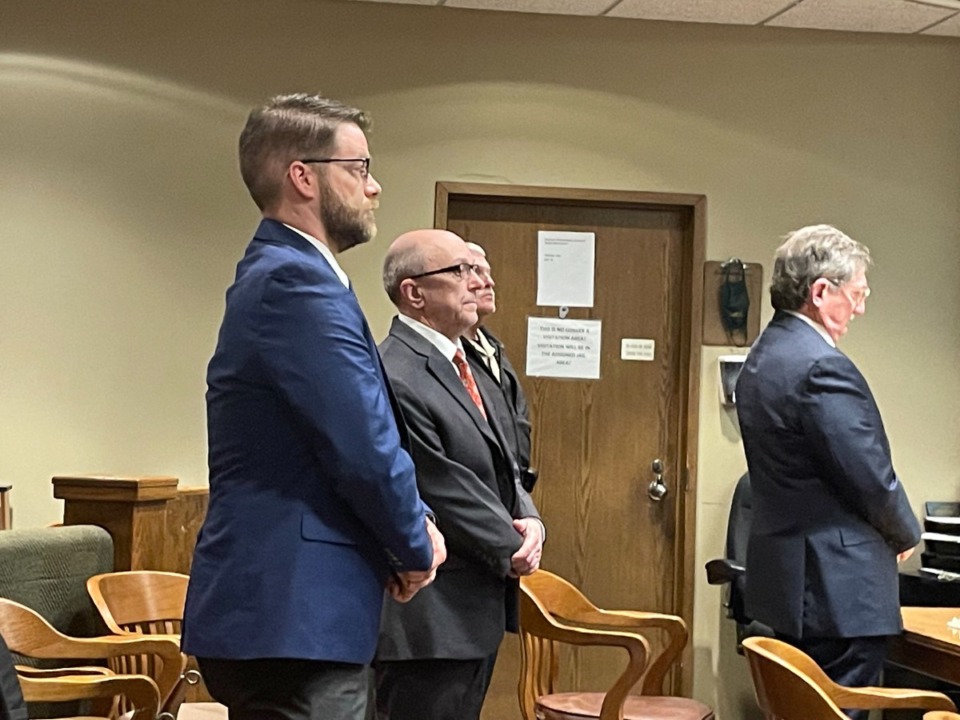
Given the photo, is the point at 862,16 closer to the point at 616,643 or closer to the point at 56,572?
the point at 616,643

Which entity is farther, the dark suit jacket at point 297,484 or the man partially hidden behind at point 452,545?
the man partially hidden behind at point 452,545

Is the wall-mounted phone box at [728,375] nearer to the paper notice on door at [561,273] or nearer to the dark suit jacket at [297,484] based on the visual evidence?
the paper notice on door at [561,273]

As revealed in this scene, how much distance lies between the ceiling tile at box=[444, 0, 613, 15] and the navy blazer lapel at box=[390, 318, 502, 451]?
2304mm

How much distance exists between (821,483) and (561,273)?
2.11 metres

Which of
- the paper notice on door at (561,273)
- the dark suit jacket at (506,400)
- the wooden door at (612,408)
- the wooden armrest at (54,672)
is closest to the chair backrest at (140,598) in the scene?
the wooden armrest at (54,672)

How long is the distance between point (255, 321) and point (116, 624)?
144 cm

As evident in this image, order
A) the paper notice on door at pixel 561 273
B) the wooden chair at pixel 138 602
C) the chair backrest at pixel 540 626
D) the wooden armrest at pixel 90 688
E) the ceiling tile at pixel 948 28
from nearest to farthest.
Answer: the wooden armrest at pixel 90 688
the wooden chair at pixel 138 602
the chair backrest at pixel 540 626
the ceiling tile at pixel 948 28
the paper notice on door at pixel 561 273

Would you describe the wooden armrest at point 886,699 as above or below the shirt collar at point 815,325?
below

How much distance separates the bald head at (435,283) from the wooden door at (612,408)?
2085 mm

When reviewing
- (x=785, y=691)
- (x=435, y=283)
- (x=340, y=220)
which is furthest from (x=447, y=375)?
(x=785, y=691)

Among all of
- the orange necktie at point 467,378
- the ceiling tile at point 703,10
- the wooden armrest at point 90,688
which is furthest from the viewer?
the ceiling tile at point 703,10

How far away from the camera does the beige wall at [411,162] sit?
4750mm

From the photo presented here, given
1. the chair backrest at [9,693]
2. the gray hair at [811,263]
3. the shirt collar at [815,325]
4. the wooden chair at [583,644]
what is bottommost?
the wooden chair at [583,644]

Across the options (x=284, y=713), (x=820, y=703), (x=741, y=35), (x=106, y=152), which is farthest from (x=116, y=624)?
(x=741, y=35)
